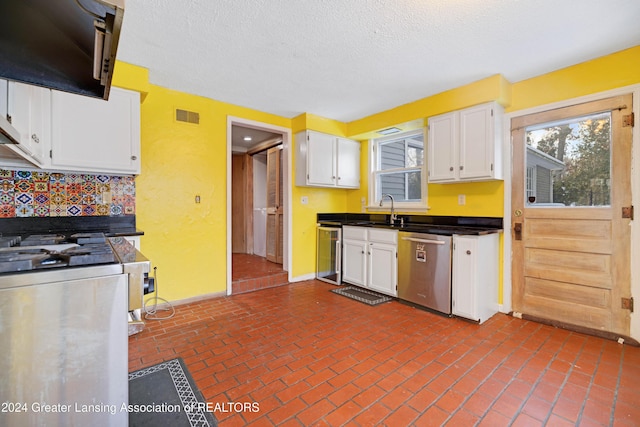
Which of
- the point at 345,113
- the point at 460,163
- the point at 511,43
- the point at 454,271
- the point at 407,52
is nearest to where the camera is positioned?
the point at 511,43

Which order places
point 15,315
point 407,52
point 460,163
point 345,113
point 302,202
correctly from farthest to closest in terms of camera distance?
point 302,202 → point 345,113 → point 460,163 → point 407,52 → point 15,315

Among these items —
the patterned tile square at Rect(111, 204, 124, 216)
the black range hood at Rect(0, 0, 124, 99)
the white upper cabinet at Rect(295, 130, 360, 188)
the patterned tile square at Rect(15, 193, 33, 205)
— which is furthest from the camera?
the white upper cabinet at Rect(295, 130, 360, 188)

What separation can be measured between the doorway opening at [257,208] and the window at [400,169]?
4.69ft

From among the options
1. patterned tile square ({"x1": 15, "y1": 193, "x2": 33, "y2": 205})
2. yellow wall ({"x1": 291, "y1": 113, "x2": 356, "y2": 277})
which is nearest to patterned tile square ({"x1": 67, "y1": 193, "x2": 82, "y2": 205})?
patterned tile square ({"x1": 15, "y1": 193, "x2": 33, "y2": 205})

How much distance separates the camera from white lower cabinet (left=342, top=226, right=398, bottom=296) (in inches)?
133

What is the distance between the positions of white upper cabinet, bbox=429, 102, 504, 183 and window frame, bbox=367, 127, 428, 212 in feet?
1.24

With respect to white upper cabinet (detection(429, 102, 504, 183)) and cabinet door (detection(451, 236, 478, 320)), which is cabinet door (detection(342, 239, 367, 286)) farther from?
white upper cabinet (detection(429, 102, 504, 183))

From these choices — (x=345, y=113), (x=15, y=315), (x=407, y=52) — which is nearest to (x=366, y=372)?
(x=15, y=315)

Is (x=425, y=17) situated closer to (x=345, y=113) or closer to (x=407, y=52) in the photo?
(x=407, y=52)

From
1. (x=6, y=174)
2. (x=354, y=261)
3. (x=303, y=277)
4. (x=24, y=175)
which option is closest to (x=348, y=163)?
(x=354, y=261)

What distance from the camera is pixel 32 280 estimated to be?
0.93 meters

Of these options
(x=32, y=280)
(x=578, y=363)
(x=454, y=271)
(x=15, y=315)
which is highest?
(x=32, y=280)

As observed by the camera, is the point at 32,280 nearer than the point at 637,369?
Yes

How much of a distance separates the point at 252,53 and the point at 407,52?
1324 millimetres
